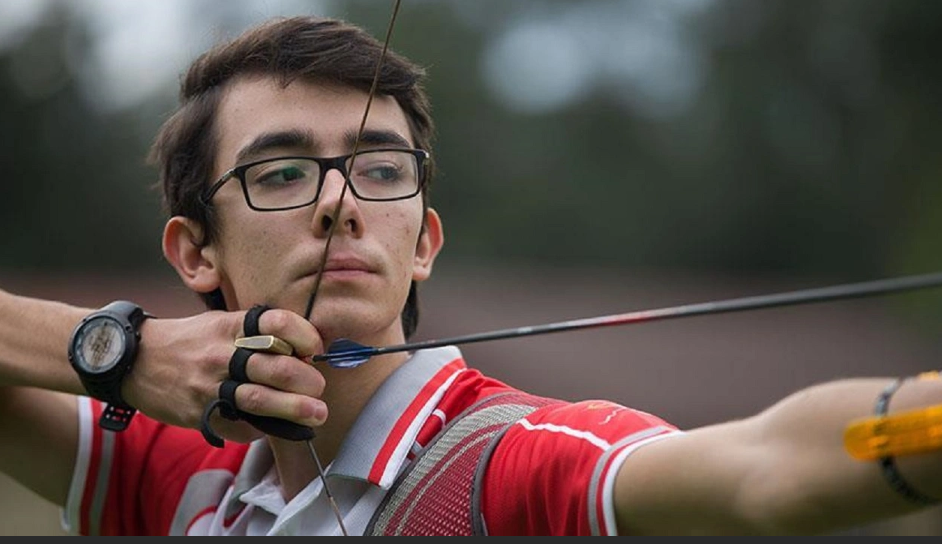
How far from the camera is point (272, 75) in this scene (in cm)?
266

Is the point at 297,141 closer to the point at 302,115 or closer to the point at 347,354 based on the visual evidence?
the point at 302,115

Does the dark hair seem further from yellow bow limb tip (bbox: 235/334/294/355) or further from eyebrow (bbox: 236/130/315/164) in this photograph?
yellow bow limb tip (bbox: 235/334/294/355)

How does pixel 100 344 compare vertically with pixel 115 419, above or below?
above

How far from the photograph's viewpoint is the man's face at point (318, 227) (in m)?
2.43

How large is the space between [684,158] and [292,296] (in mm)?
20814

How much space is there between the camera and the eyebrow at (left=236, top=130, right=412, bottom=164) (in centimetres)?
252

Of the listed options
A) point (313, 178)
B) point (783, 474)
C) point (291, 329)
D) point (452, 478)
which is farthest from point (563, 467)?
point (313, 178)

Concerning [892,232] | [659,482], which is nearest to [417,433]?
[659,482]

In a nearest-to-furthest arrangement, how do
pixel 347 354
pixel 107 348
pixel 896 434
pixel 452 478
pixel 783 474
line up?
pixel 896 434
pixel 783 474
pixel 452 478
pixel 347 354
pixel 107 348

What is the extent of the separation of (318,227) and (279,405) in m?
0.34

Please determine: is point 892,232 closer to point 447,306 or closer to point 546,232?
point 546,232

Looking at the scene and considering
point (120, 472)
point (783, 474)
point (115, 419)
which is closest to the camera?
point (783, 474)

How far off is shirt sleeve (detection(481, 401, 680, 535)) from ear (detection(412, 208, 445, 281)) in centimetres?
64

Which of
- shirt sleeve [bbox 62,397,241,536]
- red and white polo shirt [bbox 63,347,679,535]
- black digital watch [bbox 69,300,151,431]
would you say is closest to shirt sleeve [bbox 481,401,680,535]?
red and white polo shirt [bbox 63,347,679,535]
